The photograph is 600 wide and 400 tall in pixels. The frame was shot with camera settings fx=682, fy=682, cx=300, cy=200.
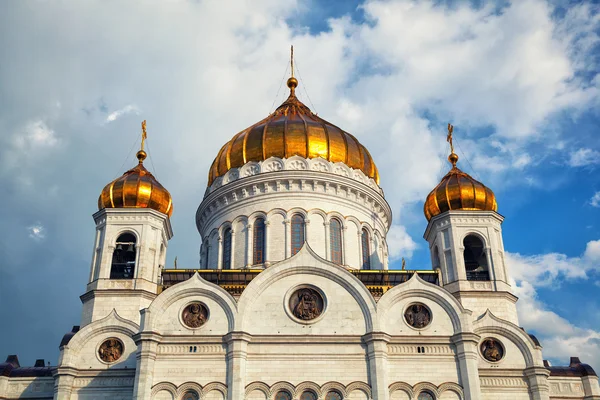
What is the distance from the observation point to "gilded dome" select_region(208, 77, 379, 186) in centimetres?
2794

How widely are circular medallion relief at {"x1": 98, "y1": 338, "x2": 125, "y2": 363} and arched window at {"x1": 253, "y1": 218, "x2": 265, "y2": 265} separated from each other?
20.7 feet

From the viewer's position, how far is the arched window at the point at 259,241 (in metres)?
26.4

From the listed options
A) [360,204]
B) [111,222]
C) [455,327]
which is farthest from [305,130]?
[455,327]

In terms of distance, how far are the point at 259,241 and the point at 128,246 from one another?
16.4 ft

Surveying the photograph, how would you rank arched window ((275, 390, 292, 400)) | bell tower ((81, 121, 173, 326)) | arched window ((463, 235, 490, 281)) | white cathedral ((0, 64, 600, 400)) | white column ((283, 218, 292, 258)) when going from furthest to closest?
white column ((283, 218, 292, 258)), arched window ((463, 235, 490, 281)), bell tower ((81, 121, 173, 326)), white cathedral ((0, 64, 600, 400)), arched window ((275, 390, 292, 400))

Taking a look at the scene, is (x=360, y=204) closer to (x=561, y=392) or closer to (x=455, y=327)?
(x=455, y=327)

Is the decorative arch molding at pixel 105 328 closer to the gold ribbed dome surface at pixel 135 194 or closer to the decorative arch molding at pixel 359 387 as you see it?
the gold ribbed dome surface at pixel 135 194

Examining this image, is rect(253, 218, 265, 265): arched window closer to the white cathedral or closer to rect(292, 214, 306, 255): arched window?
the white cathedral

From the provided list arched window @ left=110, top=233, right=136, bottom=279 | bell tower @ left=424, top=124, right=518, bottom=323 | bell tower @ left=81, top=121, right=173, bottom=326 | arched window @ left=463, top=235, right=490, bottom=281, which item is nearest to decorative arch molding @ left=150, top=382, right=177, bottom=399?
bell tower @ left=81, top=121, right=173, bottom=326

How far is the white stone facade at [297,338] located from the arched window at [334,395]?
0.19 metres

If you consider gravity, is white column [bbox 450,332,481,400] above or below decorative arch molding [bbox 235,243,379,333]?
below

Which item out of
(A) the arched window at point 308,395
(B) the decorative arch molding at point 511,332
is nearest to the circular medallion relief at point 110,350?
(A) the arched window at point 308,395

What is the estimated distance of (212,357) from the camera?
20516mm

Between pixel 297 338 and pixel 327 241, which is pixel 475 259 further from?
pixel 297 338
